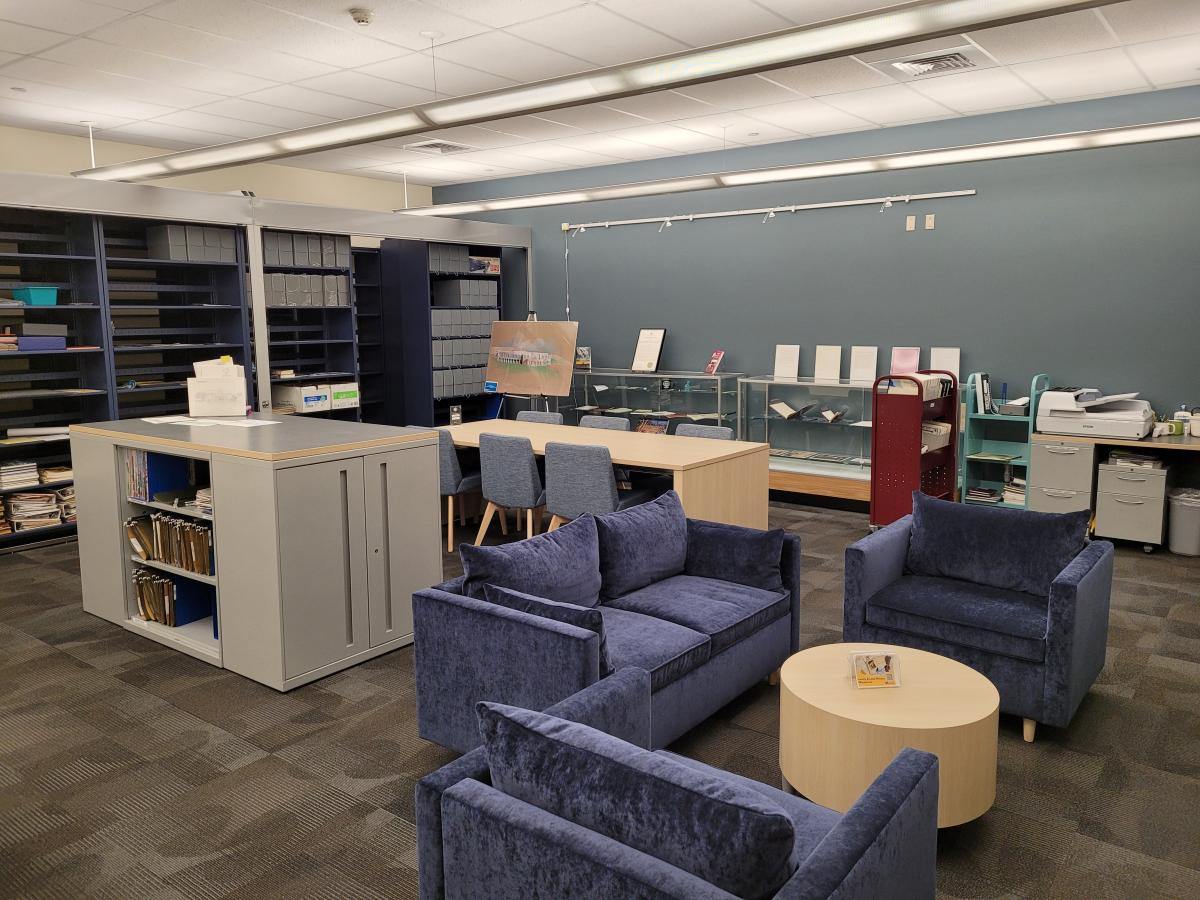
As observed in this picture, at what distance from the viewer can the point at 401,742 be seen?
3.52 metres

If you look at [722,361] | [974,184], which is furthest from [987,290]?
[722,361]

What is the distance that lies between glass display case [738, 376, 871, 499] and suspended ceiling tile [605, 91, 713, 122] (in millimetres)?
2448

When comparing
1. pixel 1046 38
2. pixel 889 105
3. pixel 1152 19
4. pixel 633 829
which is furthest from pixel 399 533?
pixel 889 105

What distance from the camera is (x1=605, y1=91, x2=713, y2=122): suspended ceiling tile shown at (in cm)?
635

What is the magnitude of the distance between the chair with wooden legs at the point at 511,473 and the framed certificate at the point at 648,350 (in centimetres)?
339

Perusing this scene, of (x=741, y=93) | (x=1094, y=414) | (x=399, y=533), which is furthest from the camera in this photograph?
(x=1094, y=414)

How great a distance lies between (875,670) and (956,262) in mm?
5347

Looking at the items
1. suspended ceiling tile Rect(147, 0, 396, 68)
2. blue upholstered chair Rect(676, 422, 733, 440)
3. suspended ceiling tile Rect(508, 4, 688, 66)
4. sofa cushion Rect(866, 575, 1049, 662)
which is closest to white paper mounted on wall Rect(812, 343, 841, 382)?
blue upholstered chair Rect(676, 422, 733, 440)

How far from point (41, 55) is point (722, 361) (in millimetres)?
5926

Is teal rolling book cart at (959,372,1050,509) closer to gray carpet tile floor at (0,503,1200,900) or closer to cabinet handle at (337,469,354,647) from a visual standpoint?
gray carpet tile floor at (0,503,1200,900)

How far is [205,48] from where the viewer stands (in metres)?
5.18

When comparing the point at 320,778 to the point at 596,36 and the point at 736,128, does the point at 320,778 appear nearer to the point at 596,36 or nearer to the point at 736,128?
the point at 596,36

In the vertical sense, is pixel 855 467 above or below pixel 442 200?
below

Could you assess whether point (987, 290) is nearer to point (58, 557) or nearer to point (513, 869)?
point (513, 869)
